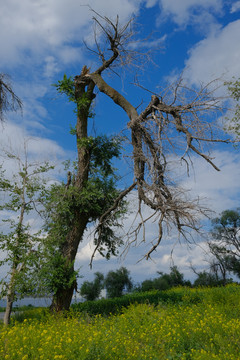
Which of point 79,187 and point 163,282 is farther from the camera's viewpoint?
point 163,282

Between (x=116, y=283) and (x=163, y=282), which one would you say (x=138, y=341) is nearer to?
(x=116, y=283)

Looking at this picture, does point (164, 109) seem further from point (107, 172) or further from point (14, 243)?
point (14, 243)

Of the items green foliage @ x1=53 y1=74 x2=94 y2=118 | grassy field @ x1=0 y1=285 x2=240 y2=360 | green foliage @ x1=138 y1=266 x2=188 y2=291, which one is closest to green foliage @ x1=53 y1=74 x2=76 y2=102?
green foliage @ x1=53 y1=74 x2=94 y2=118

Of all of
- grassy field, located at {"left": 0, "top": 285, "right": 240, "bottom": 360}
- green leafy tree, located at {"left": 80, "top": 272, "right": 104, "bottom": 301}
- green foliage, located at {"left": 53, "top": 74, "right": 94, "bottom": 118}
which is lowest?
grassy field, located at {"left": 0, "top": 285, "right": 240, "bottom": 360}

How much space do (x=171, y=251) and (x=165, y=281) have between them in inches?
565

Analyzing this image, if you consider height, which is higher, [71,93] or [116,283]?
[71,93]

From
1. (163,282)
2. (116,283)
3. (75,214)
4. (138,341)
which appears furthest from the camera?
(163,282)

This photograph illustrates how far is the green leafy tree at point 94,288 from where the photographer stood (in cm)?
1769

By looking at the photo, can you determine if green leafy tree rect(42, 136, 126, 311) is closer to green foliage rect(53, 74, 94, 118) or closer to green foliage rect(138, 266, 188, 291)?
green foliage rect(53, 74, 94, 118)

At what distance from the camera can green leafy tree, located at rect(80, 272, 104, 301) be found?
58.0 ft

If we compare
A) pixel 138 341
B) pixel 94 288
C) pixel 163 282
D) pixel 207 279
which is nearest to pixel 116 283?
pixel 94 288

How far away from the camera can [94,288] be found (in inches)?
706

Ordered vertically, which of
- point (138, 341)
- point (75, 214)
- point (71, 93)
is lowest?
point (138, 341)

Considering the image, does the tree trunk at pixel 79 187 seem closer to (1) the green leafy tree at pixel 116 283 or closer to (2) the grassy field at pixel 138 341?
(2) the grassy field at pixel 138 341
